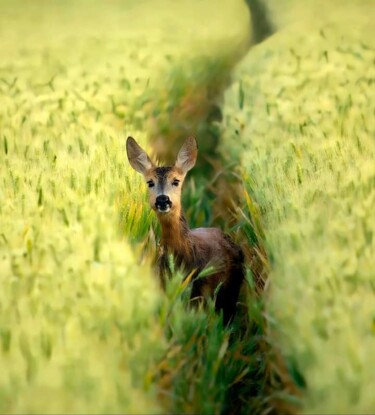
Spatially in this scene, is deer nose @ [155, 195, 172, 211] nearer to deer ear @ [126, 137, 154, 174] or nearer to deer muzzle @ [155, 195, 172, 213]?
deer muzzle @ [155, 195, 172, 213]

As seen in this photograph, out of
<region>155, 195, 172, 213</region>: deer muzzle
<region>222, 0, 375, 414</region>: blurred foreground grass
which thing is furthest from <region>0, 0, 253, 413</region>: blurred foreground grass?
<region>222, 0, 375, 414</region>: blurred foreground grass

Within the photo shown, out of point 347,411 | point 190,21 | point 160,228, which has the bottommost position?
point 347,411

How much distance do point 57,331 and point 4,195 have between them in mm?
1978

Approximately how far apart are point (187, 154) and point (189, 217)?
1.85 metres

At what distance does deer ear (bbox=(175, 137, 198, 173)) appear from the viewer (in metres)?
7.33

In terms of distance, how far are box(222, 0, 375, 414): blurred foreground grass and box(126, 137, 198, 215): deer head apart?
2.10 feet

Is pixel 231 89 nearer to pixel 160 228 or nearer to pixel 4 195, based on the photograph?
pixel 160 228

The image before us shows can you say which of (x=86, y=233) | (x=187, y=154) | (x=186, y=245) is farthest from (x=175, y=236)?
(x=86, y=233)

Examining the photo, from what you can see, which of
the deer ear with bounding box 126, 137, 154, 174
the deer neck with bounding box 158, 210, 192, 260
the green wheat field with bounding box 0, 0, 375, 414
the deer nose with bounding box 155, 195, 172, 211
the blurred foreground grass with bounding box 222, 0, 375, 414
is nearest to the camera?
the blurred foreground grass with bounding box 222, 0, 375, 414

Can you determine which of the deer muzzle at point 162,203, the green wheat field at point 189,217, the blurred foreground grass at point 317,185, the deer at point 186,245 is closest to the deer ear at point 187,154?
the deer at point 186,245

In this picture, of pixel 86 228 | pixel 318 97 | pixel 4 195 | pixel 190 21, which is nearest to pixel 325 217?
pixel 86 228

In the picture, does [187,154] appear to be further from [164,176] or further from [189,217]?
[189,217]

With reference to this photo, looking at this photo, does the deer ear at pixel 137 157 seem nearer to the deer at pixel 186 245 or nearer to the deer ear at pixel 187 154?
the deer at pixel 186 245

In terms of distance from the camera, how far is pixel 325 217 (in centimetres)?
573
